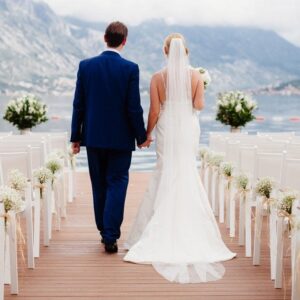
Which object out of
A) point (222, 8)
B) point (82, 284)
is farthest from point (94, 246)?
point (222, 8)

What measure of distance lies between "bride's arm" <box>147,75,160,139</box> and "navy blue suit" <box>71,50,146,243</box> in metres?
0.22

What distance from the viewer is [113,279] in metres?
4.19

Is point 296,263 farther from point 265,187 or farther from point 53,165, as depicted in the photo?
point 53,165

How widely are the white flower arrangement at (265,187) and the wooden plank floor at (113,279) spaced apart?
51cm

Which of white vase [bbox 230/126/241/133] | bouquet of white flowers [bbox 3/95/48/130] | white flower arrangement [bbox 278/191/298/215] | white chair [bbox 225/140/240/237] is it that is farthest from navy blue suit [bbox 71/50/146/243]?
white vase [bbox 230/126/241/133]

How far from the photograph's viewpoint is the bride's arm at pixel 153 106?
4.95m

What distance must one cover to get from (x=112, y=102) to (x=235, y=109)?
4.82 metres

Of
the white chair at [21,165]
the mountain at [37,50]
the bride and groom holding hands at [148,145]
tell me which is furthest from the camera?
the mountain at [37,50]

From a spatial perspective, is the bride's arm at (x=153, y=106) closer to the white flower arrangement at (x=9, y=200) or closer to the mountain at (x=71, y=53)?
Answer: the white flower arrangement at (x=9, y=200)

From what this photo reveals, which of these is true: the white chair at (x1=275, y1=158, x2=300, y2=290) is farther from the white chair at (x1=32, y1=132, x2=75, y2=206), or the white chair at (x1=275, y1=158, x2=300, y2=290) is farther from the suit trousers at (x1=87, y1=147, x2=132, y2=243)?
the white chair at (x1=32, y1=132, x2=75, y2=206)

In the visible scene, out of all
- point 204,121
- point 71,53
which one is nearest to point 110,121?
point 204,121

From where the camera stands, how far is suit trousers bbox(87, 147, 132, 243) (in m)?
4.84

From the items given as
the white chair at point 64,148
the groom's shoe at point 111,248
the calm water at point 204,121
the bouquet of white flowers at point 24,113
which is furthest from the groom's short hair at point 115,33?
the calm water at point 204,121

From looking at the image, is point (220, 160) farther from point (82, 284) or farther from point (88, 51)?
point (88, 51)
